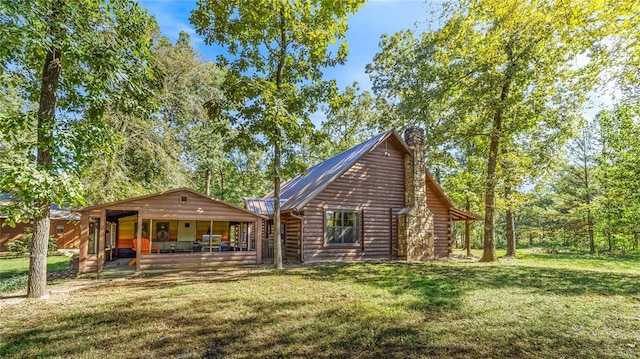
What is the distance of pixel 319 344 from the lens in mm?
4477

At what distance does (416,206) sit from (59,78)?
13.6 metres

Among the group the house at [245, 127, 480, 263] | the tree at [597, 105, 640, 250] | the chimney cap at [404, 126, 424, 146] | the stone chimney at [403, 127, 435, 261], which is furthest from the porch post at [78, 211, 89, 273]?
the tree at [597, 105, 640, 250]

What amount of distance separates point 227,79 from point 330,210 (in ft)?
22.4

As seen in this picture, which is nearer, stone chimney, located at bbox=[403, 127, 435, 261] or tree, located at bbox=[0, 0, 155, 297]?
tree, located at bbox=[0, 0, 155, 297]

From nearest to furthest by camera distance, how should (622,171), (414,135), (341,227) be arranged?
(341,227) < (414,135) < (622,171)

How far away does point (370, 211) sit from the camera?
1523 centimetres

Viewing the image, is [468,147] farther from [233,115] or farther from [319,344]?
[319,344]

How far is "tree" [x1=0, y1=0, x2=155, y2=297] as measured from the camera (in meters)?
5.94

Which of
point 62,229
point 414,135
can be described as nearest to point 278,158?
point 414,135

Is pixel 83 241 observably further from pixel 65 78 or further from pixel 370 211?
pixel 370 211

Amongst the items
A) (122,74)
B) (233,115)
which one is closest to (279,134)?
(233,115)

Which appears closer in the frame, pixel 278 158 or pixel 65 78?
pixel 65 78

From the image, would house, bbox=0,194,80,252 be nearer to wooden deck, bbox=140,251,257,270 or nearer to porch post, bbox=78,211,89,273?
porch post, bbox=78,211,89,273

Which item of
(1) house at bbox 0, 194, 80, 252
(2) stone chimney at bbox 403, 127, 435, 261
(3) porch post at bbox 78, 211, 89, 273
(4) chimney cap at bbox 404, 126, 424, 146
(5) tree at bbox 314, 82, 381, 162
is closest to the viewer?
(3) porch post at bbox 78, 211, 89, 273
